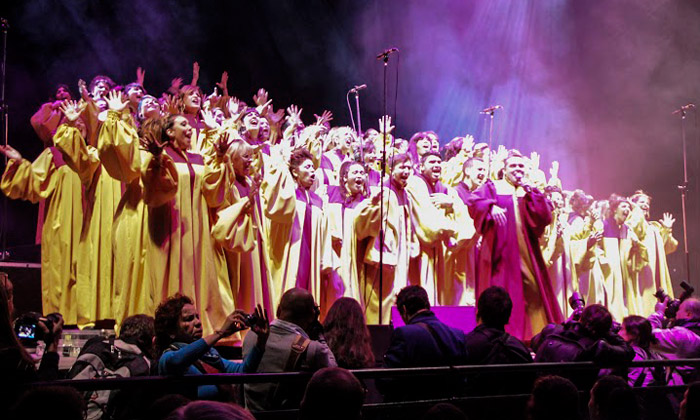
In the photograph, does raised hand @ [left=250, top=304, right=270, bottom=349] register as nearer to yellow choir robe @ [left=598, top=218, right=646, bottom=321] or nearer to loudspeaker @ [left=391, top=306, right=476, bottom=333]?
loudspeaker @ [left=391, top=306, right=476, bottom=333]

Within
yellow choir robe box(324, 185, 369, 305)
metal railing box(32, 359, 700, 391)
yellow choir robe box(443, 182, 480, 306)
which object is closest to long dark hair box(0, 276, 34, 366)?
metal railing box(32, 359, 700, 391)

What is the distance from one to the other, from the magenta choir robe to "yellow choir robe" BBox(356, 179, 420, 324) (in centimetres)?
105

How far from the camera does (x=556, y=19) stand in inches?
649

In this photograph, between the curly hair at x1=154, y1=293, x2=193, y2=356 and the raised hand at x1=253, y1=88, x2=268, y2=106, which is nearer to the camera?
the curly hair at x1=154, y1=293, x2=193, y2=356

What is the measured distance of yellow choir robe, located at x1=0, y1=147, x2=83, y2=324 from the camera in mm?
8219

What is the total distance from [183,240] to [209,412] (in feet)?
18.4

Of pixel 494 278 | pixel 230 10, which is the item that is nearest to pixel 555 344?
pixel 494 278

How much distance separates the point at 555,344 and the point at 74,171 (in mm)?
5444

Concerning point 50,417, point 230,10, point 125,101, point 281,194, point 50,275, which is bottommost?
point 50,417

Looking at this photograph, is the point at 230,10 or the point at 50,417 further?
the point at 230,10

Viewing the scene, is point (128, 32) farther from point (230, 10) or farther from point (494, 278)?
point (494, 278)

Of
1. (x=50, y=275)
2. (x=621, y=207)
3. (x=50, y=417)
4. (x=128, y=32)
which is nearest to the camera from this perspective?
(x=50, y=417)

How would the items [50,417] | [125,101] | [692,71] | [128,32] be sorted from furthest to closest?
[692,71] → [128,32] → [125,101] → [50,417]

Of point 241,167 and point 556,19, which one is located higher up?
point 556,19
